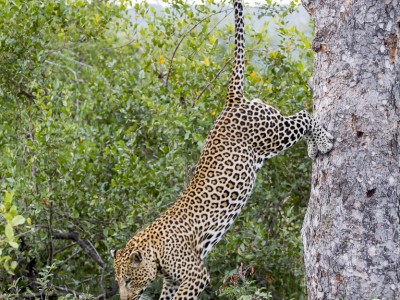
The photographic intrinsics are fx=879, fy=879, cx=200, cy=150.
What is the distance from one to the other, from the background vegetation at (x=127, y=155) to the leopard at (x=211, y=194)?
55cm

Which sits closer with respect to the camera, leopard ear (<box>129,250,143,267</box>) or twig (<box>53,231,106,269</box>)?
leopard ear (<box>129,250,143,267</box>)

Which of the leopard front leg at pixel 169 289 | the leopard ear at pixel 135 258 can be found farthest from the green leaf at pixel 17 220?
the leopard front leg at pixel 169 289

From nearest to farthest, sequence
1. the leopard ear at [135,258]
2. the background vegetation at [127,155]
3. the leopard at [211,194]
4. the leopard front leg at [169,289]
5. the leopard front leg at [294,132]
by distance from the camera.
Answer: the leopard front leg at [294,132] → the leopard ear at [135,258] → the leopard at [211,194] → the leopard front leg at [169,289] → the background vegetation at [127,155]

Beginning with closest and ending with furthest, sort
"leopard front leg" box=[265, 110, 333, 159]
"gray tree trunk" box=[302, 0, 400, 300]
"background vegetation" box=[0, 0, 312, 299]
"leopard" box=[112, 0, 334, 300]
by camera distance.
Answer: "gray tree trunk" box=[302, 0, 400, 300] → "leopard front leg" box=[265, 110, 333, 159] → "leopard" box=[112, 0, 334, 300] → "background vegetation" box=[0, 0, 312, 299]

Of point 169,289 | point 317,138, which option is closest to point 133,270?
point 169,289

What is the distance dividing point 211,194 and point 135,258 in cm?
104

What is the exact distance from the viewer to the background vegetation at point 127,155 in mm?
10172

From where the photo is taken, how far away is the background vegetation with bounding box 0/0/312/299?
10.2 metres

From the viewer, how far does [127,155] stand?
10.2 meters

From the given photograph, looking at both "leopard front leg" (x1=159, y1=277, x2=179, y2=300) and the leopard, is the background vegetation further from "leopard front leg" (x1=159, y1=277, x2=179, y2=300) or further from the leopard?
"leopard front leg" (x1=159, y1=277, x2=179, y2=300)

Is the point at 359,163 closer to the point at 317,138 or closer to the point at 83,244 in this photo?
the point at 317,138

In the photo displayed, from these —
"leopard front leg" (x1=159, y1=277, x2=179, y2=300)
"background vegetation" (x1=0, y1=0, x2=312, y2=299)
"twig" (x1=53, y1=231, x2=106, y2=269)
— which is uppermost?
"background vegetation" (x1=0, y1=0, x2=312, y2=299)

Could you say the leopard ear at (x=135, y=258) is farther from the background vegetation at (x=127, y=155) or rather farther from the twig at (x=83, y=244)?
the twig at (x=83, y=244)

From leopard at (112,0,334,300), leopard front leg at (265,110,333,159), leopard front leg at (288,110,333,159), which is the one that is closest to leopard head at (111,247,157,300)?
leopard at (112,0,334,300)
